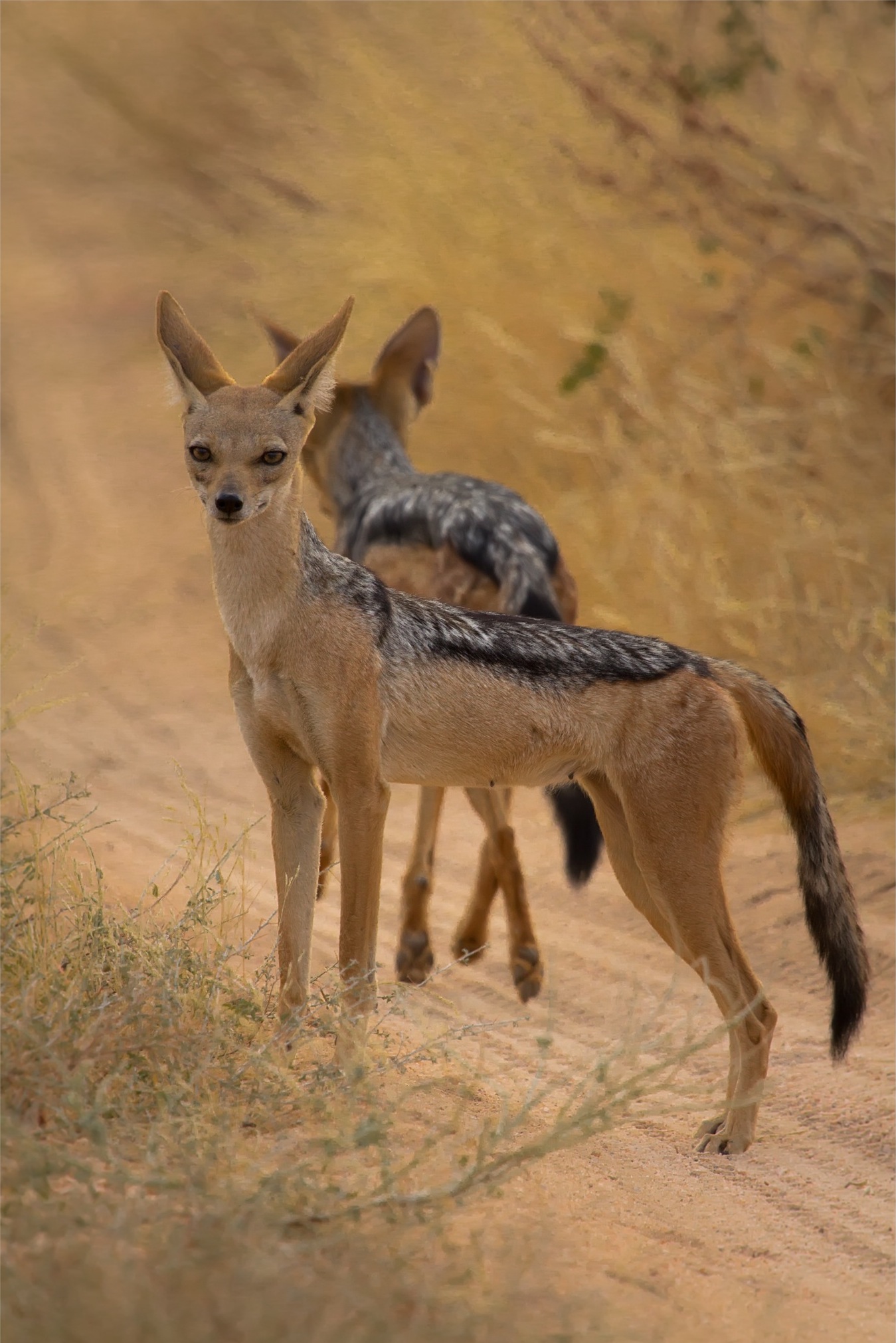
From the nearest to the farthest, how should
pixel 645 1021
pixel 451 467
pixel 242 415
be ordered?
pixel 242 415 → pixel 645 1021 → pixel 451 467

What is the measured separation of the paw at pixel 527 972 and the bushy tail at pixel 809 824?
156 centimetres

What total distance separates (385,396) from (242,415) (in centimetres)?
359

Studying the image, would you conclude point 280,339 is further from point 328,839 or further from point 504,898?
point 504,898

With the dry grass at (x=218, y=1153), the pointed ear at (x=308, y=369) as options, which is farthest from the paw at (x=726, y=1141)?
the pointed ear at (x=308, y=369)

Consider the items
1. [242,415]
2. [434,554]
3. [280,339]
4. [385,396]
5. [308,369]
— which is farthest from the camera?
[385,396]

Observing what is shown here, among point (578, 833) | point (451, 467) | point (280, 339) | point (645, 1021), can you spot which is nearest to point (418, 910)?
point (578, 833)

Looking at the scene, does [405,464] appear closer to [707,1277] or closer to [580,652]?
[580,652]

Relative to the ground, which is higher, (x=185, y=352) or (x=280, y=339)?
(x=280, y=339)

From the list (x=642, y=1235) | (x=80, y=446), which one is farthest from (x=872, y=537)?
(x=80, y=446)

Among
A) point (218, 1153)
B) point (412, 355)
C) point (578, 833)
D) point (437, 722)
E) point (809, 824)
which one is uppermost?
point (412, 355)

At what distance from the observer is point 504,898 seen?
20.9ft

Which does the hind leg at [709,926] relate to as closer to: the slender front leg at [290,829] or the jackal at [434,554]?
the jackal at [434,554]

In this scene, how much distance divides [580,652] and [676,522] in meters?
5.13

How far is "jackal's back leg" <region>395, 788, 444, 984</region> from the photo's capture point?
20.8 feet
